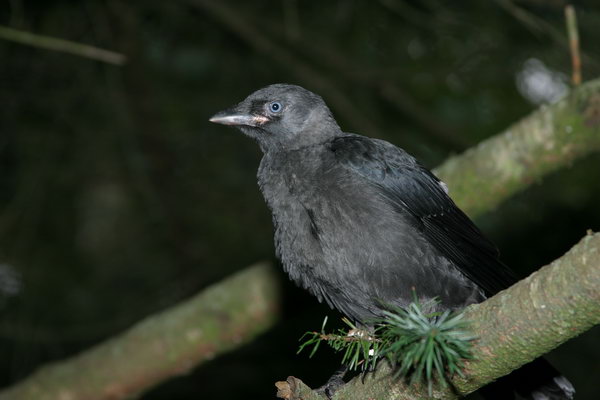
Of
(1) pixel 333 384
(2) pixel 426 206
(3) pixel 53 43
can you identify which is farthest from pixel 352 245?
(3) pixel 53 43

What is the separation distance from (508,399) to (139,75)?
336 cm

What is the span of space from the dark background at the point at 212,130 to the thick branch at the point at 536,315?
2691mm

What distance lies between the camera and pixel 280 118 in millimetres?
4465

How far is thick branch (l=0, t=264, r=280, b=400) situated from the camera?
5.09 meters

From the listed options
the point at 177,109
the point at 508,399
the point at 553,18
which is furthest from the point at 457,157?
the point at 177,109

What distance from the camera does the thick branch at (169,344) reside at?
509cm

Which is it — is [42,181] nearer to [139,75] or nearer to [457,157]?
[139,75]

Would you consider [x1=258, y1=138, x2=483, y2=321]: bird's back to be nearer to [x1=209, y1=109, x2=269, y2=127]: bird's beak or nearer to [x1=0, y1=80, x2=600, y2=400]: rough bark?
[x1=209, y1=109, x2=269, y2=127]: bird's beak

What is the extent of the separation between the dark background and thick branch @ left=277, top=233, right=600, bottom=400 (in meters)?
2.69

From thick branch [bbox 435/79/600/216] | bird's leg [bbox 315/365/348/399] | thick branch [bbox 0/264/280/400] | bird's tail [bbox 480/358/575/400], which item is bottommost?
thick branch [bbox 0/264/280/400]

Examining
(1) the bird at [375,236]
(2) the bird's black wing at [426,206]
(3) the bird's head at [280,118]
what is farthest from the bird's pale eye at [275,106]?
(2) the bird's black wing at [426,206]

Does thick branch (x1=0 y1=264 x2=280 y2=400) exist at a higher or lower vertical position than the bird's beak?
lower

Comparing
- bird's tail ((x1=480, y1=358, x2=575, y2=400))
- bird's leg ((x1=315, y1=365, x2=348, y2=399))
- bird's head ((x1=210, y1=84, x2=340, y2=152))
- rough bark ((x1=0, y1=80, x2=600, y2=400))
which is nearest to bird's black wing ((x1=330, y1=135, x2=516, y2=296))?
bird's head ((x1=210, y1=84, x2=340, y2=152))

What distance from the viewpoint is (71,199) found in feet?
20.5
